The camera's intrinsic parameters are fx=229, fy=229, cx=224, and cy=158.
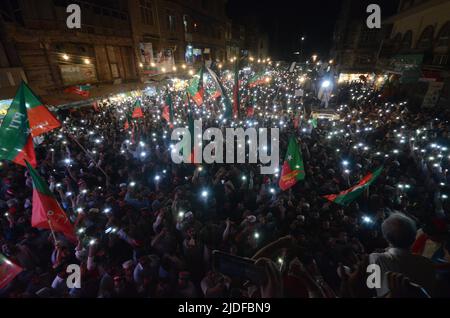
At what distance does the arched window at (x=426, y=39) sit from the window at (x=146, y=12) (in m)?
27.7

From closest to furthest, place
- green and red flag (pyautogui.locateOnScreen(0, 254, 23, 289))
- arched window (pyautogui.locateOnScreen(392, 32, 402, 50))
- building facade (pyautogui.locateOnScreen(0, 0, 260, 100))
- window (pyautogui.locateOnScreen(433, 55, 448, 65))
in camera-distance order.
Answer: green and red flag (pyautogui.locateOnScreen(0, 254, 23, 289)) → building facade (pyautogui.locateOnScreen(0, 0, 260, 100)) → window (pyautogui.locateOnScreen(433, 55, 448, 65)) → arched window (pyautogui.locateOnScreen(392, 32, 402, 50))

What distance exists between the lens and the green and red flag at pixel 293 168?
7.16 meters

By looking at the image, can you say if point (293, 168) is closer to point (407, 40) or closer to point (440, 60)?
point (440, 60)

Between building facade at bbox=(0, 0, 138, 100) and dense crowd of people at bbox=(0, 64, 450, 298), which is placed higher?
building facade at bbox=(0, 0, 138, 100)

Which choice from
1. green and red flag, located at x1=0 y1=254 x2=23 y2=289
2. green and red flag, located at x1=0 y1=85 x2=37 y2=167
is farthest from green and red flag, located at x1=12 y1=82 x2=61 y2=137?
green and red flag, located at x1=0 y1=254 x2=23 y2=289

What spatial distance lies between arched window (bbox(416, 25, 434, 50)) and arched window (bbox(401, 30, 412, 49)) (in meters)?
2.56

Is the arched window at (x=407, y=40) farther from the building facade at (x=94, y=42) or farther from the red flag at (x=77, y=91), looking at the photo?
the red flag at (x=77, y=91)

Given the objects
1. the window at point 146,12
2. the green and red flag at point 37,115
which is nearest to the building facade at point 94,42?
the window at point 146,12

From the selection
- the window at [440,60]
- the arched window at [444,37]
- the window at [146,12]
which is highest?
the window at [146,12]

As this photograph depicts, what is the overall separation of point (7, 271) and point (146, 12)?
1102 inches

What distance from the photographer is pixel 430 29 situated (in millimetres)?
21672

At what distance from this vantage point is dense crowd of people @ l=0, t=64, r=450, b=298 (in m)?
3.20

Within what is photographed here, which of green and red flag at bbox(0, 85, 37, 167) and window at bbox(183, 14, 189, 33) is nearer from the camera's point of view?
green and red flag at bbox(0, 85, 37, 167)

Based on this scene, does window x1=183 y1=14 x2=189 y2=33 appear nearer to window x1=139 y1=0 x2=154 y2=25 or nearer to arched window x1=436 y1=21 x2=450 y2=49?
window x1=139 y1=0 x2=154 y2=25
